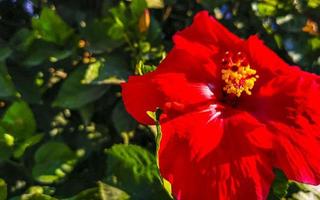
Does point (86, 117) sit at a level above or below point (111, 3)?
below

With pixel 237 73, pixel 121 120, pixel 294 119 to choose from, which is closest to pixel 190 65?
pixel 237 73

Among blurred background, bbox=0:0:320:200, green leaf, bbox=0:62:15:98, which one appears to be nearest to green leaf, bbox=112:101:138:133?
blurred background, bbox=0:0:320:200

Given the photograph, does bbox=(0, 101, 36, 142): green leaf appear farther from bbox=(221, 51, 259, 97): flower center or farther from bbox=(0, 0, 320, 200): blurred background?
bbox=(221, 51, 259, 97): flower center

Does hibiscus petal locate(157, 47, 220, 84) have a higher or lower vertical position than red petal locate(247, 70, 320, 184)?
higher

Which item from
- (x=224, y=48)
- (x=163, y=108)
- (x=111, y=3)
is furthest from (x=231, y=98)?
(x=111, y=3)

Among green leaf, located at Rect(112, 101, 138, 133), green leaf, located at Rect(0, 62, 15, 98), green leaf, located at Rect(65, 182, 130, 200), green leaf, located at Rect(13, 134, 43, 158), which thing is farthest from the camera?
green leaf, located at Rect(112, 101, 138, 133)

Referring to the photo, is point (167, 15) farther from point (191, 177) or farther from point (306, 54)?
point (191, 177)

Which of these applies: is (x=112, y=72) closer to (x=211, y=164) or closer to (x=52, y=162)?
(x=52, y=162)
